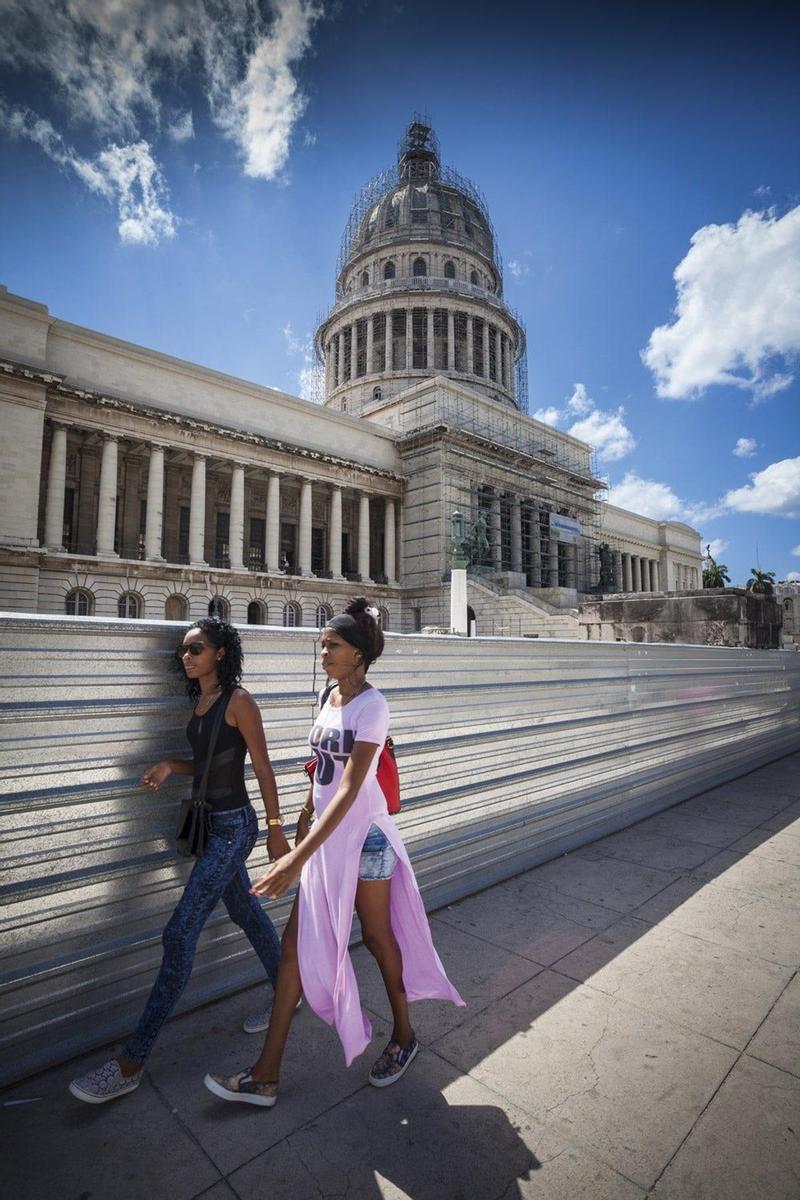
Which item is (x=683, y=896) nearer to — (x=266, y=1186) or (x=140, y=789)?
(x=266, y=1186)

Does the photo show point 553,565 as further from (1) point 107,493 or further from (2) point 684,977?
(2) point 684,977

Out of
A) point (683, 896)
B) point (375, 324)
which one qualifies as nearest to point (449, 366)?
point (375, 324)

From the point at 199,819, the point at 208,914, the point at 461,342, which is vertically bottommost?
the point at 208,914

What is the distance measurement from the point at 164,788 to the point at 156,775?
12.8 inches

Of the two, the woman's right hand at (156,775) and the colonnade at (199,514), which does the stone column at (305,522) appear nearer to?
the colonnade at (199,514)

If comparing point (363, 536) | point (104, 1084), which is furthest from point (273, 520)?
point (104, 1084)

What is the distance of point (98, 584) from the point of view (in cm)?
2792

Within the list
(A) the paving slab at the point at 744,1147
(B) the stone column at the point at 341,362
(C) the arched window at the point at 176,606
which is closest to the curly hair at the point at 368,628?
(A) the paving slab at the point at 744,1147

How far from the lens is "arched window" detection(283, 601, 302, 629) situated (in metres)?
34.0

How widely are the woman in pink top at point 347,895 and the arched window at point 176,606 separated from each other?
2995cm

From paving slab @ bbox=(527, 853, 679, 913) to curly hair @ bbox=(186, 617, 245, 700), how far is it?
122 inches

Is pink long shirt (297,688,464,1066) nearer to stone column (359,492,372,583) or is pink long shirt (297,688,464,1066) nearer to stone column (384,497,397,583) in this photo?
stone column (359,492,372,583)

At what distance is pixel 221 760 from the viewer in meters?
2.49

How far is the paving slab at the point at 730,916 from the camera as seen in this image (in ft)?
11.6
